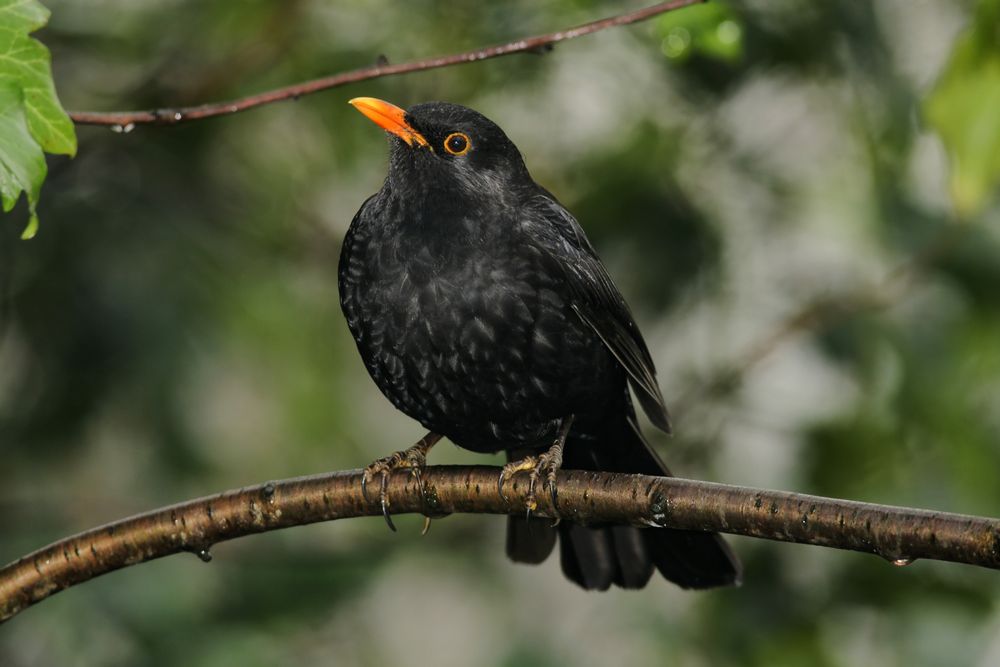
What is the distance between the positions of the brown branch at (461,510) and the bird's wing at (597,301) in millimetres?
795

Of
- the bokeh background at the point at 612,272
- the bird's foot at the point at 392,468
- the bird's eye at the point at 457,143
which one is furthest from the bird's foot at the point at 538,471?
the bokeh background at the point at 612,272

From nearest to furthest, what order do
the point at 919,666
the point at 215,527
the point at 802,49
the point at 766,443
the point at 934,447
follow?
the point at 215,527
the point at 919,666
the point at 934,447
the point at 802,49
the point at 766,443

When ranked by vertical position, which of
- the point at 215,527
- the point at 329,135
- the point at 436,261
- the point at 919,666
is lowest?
the point at 919,666

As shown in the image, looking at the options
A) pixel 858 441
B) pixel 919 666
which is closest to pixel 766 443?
pixel 858 441

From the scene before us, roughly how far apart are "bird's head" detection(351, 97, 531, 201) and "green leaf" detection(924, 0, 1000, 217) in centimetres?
129

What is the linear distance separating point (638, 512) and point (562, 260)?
1.25 metres

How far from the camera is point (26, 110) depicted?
8.52ft

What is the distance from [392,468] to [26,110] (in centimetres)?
145

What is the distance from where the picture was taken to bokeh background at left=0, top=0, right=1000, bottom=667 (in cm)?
506

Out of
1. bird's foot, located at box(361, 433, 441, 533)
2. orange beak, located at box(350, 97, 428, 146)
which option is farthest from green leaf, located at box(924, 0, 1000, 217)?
bird's foot, located at box(361, 433, 441, 533)

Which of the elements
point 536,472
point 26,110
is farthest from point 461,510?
point 26,110

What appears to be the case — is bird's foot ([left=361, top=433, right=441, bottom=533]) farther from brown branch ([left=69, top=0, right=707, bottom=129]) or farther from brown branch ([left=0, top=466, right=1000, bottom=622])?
brown branch ([left=69, top=0, right=707, bottom=129])

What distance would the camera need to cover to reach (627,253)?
18.4 feet

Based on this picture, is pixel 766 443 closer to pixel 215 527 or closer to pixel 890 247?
pixel 890 247
